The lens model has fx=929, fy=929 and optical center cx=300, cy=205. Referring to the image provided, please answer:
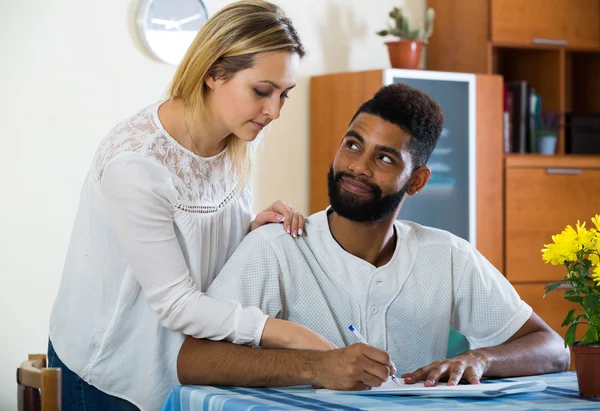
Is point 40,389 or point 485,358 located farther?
point 485,358

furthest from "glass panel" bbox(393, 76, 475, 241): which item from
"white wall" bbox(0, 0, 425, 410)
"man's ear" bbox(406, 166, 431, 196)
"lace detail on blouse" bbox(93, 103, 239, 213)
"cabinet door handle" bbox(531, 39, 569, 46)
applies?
"lace detail on blouse" bbox(93, 103, 239, 213)

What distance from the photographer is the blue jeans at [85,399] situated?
1.95 m

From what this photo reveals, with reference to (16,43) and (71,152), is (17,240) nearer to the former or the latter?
(71,152)

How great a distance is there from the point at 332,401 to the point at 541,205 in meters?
3.17

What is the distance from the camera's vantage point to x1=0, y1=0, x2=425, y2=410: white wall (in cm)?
359

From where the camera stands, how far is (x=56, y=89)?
368 cm

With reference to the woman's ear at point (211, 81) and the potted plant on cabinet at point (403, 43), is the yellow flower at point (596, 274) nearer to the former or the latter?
the woman's ear at point (211, 81)

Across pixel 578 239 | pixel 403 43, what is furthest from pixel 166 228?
pixel 403 43

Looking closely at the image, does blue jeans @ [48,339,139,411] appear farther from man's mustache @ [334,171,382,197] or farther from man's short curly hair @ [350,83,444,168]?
man's short curly hair @ [350,83,444,168]

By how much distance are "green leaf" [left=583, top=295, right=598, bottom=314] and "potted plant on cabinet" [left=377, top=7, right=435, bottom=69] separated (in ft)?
8.96

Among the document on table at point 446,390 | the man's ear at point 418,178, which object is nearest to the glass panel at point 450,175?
the man's ear at point 418,178

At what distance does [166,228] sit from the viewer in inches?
71.5

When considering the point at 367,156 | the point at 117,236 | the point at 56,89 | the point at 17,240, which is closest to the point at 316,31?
the point at 56,89

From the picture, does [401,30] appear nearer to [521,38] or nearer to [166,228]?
[521,38]
